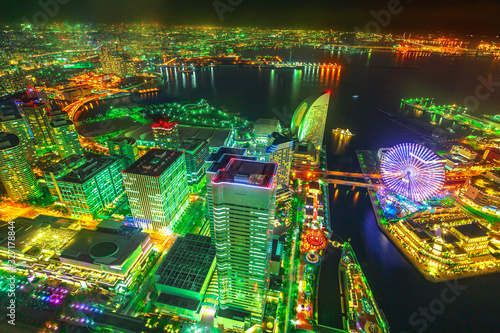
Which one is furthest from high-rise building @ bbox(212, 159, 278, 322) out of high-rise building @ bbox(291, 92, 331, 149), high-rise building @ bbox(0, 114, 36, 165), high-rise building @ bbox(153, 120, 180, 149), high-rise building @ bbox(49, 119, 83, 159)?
high-rise building @ bbox(0, 114, 36, 165)

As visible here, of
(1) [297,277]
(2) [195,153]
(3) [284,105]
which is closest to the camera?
(1) [297,277]

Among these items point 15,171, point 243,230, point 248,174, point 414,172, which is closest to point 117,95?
point 15,171

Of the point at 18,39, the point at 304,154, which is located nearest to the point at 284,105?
the point at 304,154

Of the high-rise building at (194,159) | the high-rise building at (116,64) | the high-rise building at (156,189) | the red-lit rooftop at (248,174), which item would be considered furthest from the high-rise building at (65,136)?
the high-rise building at (116,64)

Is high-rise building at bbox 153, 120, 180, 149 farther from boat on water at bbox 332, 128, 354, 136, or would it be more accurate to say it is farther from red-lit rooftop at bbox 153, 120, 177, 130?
boat on water at bbox 332, 128, 354, 136

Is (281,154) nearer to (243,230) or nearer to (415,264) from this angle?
(415,264)

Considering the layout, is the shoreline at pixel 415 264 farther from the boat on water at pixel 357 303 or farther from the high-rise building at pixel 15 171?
the high-rise building at pixel 15 171

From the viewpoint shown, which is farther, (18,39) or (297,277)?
(18,39)

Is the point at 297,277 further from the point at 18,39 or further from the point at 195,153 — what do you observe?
the point at 18,39
